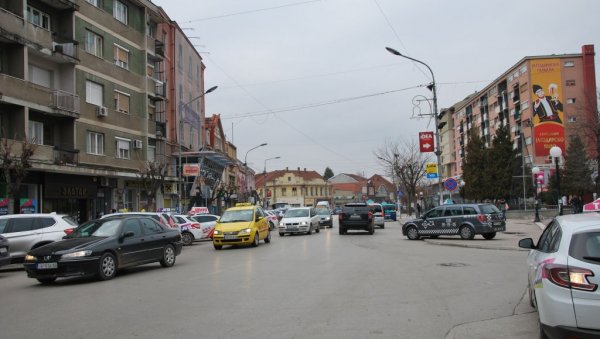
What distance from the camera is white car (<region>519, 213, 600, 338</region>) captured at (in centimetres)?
502

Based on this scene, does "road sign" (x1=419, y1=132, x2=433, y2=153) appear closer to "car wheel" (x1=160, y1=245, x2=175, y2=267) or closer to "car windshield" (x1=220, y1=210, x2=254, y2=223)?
"car windshield" (x1=220, y1=210, x2=254, y2=223)

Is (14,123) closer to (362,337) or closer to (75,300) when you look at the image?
(75,300)

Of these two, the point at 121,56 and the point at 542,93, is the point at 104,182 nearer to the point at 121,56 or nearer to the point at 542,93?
the point at 121,56

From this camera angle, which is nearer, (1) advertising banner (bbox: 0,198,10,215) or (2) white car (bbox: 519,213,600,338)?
(2) white car (bbox: 519,213,600,338)

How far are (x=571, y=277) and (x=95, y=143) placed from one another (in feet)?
98.8

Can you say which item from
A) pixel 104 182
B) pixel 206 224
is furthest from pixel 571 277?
pixel 104 182

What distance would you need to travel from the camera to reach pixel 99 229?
43.2ft

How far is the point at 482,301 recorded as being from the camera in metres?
8.91

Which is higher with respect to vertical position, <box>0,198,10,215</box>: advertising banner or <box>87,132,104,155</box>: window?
<box>87,132,104,155</box>: window

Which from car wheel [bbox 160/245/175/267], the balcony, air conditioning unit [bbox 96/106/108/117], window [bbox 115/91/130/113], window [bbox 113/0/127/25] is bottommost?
car wheel [bbox 160/245/175/267]

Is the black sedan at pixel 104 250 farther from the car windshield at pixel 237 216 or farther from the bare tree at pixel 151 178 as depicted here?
the bare tree at pixel 151 178

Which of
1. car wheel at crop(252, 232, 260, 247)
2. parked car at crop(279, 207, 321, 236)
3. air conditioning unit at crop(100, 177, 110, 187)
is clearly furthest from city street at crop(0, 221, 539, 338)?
air conditioning unit at crop(100, 177, 110, 187)

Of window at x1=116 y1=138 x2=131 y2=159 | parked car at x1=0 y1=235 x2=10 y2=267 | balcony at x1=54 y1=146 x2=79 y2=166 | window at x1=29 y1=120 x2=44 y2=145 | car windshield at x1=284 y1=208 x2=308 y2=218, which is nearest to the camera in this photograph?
parked car at x1=0 y1=235 x2=10 y2=267

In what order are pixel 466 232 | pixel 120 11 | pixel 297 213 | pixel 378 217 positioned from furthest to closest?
1. pixel 378 217
2. pixel 120 11
3. pixel 297 213
4. pixel 466 232
